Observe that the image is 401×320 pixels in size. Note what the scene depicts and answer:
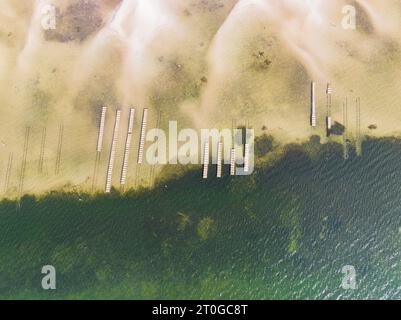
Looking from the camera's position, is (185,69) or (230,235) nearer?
(230,235)

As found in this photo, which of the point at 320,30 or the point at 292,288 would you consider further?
the point at 320,30

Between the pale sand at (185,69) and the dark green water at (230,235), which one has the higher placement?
the pale sand at (185,69)

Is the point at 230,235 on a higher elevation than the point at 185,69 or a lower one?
lower

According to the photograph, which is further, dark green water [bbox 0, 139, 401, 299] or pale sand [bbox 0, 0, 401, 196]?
pale sand [bbox 0, 0, 401, 196]

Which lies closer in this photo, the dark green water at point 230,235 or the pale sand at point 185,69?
the dark green water at point 230,235

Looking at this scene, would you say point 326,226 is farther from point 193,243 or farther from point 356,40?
point 356,40

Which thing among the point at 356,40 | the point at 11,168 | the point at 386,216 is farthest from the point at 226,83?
the point at 11,168

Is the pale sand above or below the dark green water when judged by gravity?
above
